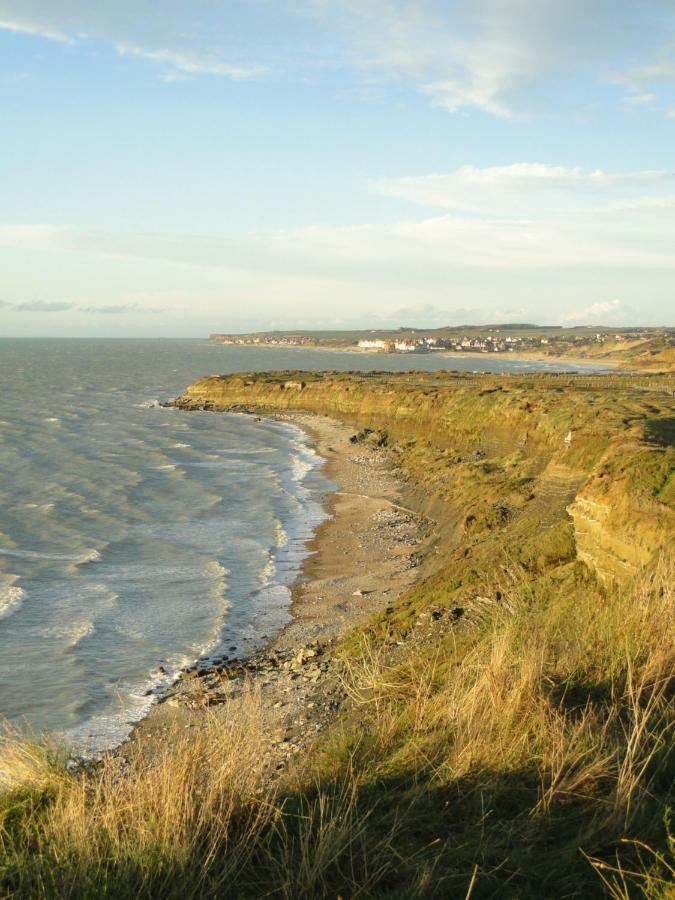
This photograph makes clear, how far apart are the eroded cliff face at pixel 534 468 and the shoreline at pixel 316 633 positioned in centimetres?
168

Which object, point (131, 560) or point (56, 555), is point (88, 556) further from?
point (131, 560)

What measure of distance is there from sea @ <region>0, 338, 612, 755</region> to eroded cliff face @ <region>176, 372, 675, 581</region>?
5448mm

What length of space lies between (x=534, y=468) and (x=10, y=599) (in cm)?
1744

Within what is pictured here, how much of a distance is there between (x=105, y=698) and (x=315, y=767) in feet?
30.4

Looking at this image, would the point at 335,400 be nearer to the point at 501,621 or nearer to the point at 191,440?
the point at 191,440

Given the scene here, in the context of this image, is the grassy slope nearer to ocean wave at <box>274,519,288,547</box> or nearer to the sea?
the sea

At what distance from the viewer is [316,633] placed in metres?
17.5

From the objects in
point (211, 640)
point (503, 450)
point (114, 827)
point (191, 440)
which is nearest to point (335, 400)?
point (191, 440)

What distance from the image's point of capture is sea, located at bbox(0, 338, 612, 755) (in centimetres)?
1534

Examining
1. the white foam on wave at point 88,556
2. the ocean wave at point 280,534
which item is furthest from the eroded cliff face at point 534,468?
the white foam on wave at point 88,556

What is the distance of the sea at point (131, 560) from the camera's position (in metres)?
15.3

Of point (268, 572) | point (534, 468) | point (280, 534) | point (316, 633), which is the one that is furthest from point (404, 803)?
point (534, 468)

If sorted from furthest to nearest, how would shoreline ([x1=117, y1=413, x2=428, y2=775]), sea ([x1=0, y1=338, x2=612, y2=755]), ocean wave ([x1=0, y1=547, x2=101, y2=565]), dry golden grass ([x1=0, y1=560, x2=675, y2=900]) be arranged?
ocean wave ([x1=0, y1=547, x2=101, y2=565]), sea ([x1=0, y1=338, x2=612, y2=755]), shoreline ([x1=117, y1=413, x2=428, y2=775]), dry golden grass ([x1=0, y1=560, x2=675, y2=900])

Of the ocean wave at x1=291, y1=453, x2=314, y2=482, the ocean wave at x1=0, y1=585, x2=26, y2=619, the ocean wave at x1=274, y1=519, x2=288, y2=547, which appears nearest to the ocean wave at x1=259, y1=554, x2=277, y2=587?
the ocean wave at x1=274, y1=519, x2=288, y2=547
